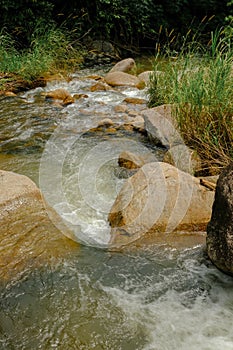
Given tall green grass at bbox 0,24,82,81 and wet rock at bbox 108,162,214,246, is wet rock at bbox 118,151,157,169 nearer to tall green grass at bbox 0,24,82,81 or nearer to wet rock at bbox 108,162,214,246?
wet rock at bbox 108,162,214,246

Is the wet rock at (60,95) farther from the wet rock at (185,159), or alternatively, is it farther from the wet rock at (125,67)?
the wet rock at (185,159)

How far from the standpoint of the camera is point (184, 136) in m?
3.97

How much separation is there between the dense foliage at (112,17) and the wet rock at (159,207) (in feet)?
16.9

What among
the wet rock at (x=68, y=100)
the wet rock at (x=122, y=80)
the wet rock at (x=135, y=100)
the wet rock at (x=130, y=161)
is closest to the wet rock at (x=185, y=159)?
the wet rock at (x=130, y=161)

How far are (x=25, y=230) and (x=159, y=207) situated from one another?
0.97 metres

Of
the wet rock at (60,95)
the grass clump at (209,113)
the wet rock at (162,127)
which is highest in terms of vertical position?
the grass clump at (209,113)

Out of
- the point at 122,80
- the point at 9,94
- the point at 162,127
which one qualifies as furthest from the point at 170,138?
the point at 122,80

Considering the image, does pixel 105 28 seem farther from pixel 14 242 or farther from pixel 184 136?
pixel 14 242

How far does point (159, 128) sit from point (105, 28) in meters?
6.18

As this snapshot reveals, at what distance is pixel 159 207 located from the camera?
297cm

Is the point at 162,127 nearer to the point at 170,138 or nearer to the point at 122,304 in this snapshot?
the point at 170,138

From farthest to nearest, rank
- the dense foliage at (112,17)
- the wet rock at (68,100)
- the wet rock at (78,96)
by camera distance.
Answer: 1. the dense foliage at (112,17)
2. the wet rock at (78,96)
3. the wet rock at (68,100)

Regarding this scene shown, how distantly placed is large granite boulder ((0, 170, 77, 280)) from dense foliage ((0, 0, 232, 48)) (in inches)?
211

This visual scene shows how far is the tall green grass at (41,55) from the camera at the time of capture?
696cm
